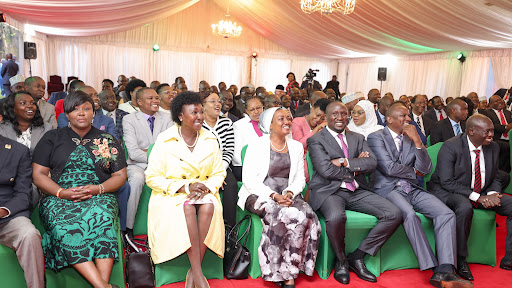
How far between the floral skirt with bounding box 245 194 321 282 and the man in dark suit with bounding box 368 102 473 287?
2.97 ft

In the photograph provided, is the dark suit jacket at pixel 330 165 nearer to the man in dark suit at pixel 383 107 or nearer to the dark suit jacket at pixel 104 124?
the dark suit jacket at pixel 104 124

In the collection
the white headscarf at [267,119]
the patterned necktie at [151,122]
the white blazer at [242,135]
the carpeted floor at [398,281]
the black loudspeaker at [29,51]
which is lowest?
the carpeted floor at [398,281]

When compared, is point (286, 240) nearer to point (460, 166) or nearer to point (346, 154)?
point (346, 154)

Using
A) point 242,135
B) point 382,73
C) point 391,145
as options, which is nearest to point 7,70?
point 242,135

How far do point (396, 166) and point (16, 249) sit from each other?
308 cm

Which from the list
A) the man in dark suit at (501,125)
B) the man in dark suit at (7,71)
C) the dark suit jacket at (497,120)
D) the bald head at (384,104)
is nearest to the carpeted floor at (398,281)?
the bald head at (384,104)

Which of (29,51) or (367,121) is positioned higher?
(29,51)

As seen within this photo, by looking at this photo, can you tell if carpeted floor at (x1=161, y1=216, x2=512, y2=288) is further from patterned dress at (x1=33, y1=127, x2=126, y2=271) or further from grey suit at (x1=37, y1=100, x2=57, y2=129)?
grey suit at (x1=37, y1=100, x2=57, y2=129)

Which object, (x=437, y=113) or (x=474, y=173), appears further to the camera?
(x=437, y=113)

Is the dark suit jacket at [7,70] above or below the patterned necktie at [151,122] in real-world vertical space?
above

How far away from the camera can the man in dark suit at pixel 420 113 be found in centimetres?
695

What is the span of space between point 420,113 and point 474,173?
3282 mm

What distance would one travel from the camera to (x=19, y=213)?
114 inches

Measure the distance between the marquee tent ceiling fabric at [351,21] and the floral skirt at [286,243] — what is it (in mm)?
6003
